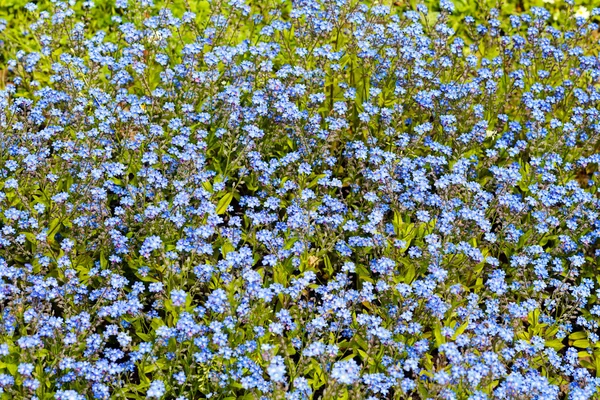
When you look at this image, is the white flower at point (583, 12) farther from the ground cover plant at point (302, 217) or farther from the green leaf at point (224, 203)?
the green leaf at point (224, 203)

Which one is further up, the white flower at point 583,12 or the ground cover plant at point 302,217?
the white flower at point 583,12

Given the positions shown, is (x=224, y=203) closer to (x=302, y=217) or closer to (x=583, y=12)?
(x=302, y=217)

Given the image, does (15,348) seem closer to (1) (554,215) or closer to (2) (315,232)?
(2) (315,232)

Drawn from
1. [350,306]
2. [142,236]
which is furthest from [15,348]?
[350,306]

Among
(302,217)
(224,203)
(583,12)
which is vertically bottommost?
(302,217)

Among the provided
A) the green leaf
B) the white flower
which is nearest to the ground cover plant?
the green leaf

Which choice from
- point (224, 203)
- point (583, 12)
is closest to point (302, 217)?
point (224, 203)

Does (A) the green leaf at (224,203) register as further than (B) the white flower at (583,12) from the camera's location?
No

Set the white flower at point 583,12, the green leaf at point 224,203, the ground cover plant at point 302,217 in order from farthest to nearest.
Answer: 1. the white flower at point 583,12
2. the green leaf at point 224,203
3. the ground cover plant at point 302,217

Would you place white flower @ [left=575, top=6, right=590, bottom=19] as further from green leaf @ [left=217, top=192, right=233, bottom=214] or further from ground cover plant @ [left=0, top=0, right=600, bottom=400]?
green leaf @ [left=217, top=192, right=233, bottom=214]

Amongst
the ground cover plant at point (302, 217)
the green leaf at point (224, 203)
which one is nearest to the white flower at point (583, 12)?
the ground cover plant at point (302, 217)
